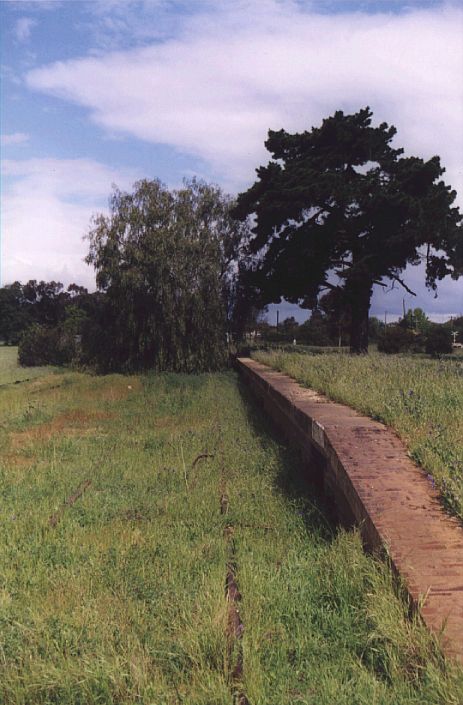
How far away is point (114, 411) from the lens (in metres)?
10.4

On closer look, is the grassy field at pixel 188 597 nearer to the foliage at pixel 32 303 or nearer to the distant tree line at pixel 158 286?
the distant tree line at pixel 158 286

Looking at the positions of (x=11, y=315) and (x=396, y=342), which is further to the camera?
(x=11, y=315)

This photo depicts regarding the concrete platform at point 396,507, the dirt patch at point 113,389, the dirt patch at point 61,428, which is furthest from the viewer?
the dirt patch at point 113,389

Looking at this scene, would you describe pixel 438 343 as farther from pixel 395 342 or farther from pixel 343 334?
pixel 343 334

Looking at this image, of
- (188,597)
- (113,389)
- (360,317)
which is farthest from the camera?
(360,317)

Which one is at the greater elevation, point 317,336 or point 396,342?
point 317,336

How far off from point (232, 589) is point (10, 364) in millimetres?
31430

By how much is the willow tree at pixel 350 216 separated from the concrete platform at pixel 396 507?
1627 cm

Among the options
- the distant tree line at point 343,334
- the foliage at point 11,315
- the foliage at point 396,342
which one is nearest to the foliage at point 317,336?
the distant tree line at point 343,334

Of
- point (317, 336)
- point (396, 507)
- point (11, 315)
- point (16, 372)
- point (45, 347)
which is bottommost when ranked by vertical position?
point (16, 372)

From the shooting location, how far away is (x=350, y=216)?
2125cm

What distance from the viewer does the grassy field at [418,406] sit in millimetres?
3303

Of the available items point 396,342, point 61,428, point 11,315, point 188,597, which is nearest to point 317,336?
point 396,342

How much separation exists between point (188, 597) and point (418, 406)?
320 centimetres
